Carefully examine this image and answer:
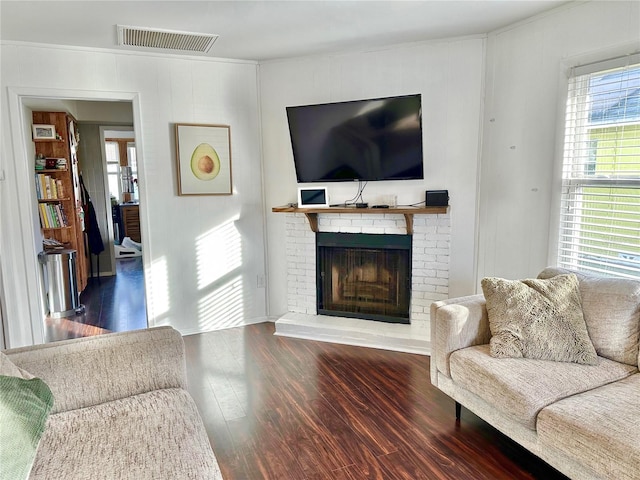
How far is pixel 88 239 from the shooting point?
5938mm

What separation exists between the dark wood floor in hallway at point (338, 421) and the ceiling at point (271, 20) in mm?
2427

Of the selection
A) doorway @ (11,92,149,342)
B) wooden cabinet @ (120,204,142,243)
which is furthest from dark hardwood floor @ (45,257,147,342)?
wooden cabinet @ (120,204,142,243)

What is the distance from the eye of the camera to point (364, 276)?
3.88 m

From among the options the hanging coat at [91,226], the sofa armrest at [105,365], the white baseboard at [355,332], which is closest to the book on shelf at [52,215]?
the hanging coat at [91,226]

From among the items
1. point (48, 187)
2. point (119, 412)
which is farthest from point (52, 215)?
point (119, 412)

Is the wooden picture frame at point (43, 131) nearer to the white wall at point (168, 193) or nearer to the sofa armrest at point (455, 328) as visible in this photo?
the white wall at point (168, 193)

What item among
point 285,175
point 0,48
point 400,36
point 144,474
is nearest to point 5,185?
point 0,48

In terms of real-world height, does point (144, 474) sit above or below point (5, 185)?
below

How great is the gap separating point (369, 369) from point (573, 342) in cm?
138

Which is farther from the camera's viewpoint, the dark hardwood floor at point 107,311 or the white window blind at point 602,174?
the dark hardwood floor at point 107,311

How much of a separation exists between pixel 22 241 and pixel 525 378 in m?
3.62

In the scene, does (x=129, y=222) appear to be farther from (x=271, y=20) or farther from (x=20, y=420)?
(x=20, y=420)

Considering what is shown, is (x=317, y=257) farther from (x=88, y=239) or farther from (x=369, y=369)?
(x=88, y=239)

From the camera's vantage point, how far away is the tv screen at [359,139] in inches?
132
